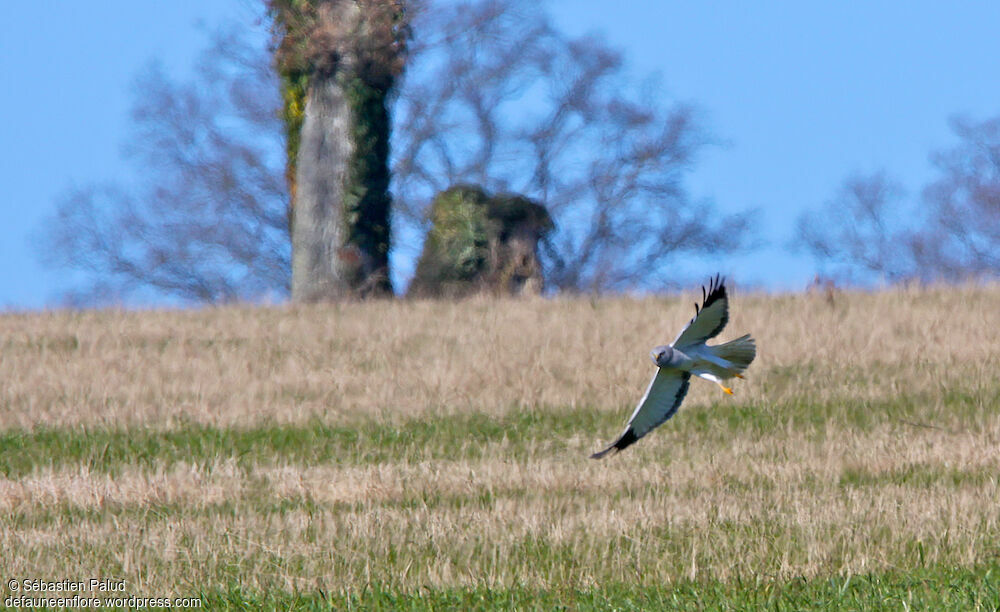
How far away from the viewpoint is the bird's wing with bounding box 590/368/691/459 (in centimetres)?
678

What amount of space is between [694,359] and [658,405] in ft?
2.01

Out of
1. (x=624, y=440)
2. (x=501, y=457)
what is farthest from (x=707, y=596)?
(x=501, y=457)

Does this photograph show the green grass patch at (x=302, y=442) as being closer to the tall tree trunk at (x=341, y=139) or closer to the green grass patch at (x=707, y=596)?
the green grass patch at (x=707, y=596)

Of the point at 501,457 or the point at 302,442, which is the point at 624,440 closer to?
the point at 501,457

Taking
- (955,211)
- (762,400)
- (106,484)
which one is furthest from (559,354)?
(955,211)

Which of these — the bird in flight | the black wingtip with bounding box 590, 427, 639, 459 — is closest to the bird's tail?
the bird in flight

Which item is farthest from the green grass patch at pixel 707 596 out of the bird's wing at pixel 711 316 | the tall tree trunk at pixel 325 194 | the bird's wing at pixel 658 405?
the tall tree trunk at pixel 325 194

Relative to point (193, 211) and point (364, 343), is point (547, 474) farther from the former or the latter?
point (193, 211)

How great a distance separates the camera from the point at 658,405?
6.98 m

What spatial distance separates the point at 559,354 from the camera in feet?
47.1

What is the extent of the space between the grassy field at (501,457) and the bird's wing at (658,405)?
2.14 feet

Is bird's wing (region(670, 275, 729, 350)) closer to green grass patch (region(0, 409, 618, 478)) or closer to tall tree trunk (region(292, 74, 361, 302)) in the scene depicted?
green grass patch (region(0, 409, 618, 478))

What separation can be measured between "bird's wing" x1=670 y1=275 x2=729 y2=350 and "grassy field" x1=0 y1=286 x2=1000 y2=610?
46.9 inches

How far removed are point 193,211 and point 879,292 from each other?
1731 cm
